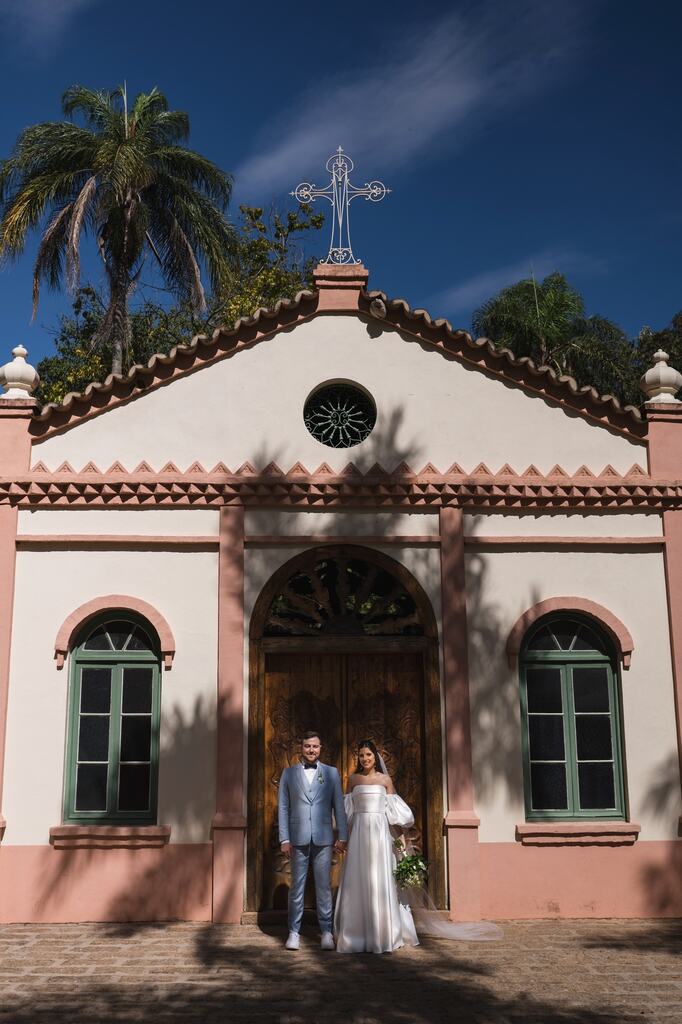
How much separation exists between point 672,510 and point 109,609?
5569 millimetres

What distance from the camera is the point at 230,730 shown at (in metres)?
9.03

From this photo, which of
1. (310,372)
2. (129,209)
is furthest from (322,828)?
(129,209)

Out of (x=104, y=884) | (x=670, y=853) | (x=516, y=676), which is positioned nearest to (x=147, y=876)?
(x=104, y=884)

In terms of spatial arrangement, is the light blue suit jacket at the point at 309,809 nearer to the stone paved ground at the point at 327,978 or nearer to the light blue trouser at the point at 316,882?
the light blue trouser at the point at 316,882

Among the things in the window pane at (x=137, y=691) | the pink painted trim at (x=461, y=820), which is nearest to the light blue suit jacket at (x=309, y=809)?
the pink painted trim at (x=461, y=820)

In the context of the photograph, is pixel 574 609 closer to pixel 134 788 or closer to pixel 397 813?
pixel 397 813

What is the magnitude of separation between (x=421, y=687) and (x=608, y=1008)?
3.64 m

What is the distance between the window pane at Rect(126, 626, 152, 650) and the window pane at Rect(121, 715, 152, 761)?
0.64 metres

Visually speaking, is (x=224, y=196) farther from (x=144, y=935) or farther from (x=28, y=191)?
(x=144, y=935)

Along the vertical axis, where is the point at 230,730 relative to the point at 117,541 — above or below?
below

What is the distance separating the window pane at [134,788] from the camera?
358 inches

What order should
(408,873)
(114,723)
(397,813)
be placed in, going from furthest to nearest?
(114,723) → (397,813) → (408,873)

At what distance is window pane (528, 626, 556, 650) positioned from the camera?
961cm

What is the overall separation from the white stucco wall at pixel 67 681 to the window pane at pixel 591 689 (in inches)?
137
